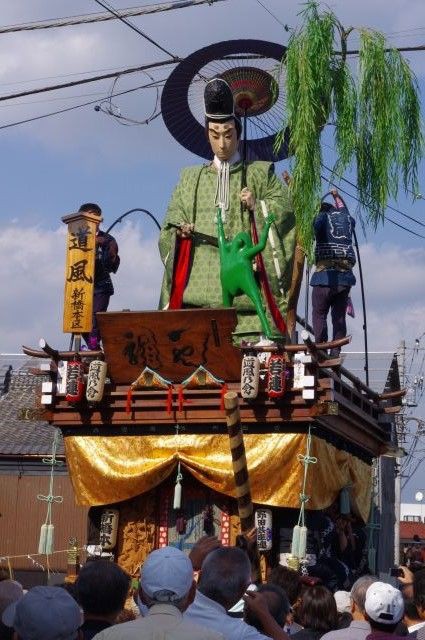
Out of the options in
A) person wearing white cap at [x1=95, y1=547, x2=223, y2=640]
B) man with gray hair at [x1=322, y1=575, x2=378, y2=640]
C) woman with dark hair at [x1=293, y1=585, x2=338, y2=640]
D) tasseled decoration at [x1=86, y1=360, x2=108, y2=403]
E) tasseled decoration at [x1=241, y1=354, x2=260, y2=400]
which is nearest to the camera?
person wearing white cap at [x1=95, y1=547, x2=223, y2=640]

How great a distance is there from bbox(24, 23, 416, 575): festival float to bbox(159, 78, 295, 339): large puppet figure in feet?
0.07

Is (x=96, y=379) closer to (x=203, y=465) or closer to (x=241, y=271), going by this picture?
(x=203, y=465)

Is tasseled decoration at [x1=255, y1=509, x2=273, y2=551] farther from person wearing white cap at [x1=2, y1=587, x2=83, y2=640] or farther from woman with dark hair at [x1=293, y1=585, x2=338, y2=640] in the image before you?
person wearing white cap at [x1=2, y1=587, x2=83, y2=640]

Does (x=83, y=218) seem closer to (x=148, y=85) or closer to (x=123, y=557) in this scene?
(x=148, y=85)

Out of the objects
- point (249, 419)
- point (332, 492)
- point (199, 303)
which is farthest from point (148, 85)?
point (332, 492)

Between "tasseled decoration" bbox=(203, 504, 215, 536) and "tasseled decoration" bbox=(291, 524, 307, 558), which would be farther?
"tasseled decoration" bbox=(203, 504, 215, 536)

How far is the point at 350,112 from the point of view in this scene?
45.0ft

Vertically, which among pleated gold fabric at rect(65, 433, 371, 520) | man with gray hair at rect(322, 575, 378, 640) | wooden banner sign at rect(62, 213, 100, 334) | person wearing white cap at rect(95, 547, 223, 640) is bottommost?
man with gray hair at rect(322, 575, 378, 640)

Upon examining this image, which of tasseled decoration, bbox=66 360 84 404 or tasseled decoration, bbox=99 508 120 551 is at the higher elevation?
tasseled decoration, bbox=66 360 84 404

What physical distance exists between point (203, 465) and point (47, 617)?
9.73m

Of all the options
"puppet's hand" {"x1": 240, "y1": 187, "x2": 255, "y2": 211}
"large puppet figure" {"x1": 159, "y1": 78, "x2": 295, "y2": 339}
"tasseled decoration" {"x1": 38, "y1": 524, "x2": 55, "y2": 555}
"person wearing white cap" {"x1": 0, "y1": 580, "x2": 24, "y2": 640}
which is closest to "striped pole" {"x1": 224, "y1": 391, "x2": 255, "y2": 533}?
"person wearing white cap" {"x1": 0, "y1": 580, "x2": 24, "y2": 640}

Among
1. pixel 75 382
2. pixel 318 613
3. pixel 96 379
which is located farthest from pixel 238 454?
pixel 75 382

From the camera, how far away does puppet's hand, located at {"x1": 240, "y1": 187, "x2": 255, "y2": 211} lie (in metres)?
14.9

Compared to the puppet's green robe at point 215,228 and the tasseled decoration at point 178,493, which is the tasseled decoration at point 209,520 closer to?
the tasseled decoration at point 178,493
